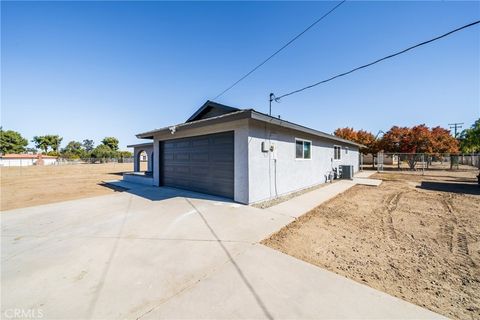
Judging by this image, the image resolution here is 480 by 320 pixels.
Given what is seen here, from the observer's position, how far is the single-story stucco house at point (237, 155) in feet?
20.0

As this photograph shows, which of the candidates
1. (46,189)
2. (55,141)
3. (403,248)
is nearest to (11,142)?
(55,141)

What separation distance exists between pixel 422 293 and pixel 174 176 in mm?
8901

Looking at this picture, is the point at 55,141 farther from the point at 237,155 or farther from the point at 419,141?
the point at 419,141

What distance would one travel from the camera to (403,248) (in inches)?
133

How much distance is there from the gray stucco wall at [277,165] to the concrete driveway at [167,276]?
6.73 ft

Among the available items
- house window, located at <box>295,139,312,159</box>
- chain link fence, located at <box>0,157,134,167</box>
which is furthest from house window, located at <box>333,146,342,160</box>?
chain link fence, located at <box>0,157,134,167</box>

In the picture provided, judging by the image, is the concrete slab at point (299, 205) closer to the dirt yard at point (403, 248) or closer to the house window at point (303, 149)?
the dirt yard at point (403, 248)

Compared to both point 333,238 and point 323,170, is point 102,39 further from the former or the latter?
point 323,170

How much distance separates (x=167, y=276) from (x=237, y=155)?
13.8ft

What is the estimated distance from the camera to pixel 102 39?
7871 mm

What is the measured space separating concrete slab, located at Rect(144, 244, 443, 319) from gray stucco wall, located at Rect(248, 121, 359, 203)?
357cm

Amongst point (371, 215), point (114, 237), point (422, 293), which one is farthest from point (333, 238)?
point (114, 237)

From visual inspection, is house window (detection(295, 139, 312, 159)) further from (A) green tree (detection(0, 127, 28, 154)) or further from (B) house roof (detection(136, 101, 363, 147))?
(A) green tree (detection(0, 127, 28, 154))

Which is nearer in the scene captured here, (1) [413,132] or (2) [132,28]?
(2) [132,28]
